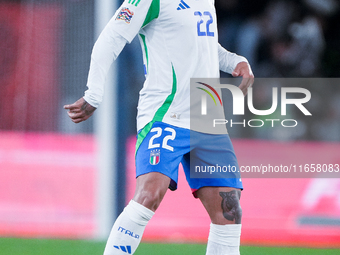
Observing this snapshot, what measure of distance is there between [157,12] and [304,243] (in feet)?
7.92

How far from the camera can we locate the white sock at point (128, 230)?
5.96 feet

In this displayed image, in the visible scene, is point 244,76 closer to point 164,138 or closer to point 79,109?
Answer: point 164,138

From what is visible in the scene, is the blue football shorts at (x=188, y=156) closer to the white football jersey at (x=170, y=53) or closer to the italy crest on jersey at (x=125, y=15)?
the white football jersey at (x=170, y=53)

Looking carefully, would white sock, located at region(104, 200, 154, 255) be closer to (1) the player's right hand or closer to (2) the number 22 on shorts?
(2) the number 22 on shorts

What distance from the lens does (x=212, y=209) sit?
204 cm

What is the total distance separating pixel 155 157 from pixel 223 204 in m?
0.36

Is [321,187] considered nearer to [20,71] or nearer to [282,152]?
[282,152]

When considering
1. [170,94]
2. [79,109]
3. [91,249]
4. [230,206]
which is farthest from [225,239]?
[91,249]

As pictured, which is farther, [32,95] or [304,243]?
[32,95]

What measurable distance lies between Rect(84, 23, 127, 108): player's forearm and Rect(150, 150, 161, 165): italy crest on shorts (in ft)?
0.95

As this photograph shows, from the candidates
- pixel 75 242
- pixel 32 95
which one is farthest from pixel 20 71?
pixel 75 242

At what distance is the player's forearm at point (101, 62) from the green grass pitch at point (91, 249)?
5.54ft

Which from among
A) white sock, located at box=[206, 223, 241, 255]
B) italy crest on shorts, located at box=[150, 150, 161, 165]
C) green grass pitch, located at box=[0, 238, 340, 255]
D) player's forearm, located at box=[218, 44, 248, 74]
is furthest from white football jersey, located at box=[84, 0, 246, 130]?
green grass pitch, located at box=[0, 238, 340, 255]

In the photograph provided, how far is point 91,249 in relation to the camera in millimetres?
3373
